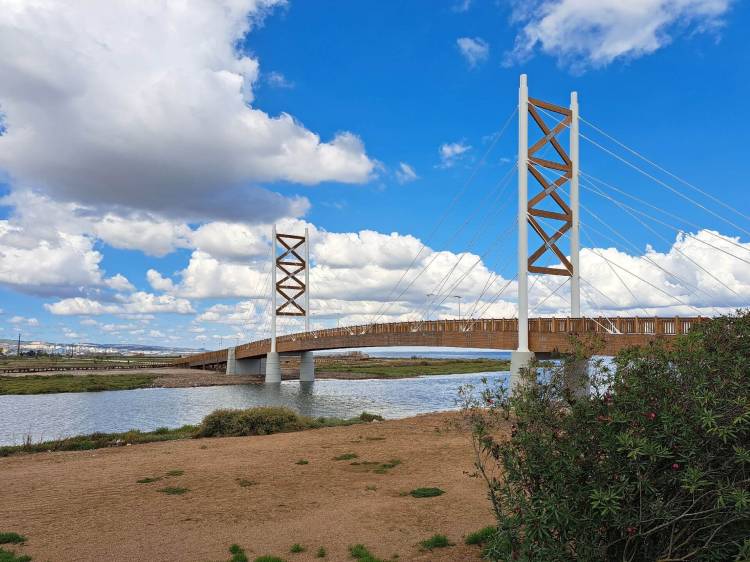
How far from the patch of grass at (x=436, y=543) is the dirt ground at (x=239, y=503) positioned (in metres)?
0.14

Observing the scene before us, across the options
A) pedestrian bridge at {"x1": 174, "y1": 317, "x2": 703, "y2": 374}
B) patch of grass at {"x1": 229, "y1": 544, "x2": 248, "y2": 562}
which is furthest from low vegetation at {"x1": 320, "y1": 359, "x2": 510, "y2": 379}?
patch of grass at {"x1": 229, "y1": 544, "x2": 248, "y2": 562}

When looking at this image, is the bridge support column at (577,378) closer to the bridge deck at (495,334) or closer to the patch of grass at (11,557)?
the bridge deck at (495,334)

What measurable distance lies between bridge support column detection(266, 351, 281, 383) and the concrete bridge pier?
1289 centimetres

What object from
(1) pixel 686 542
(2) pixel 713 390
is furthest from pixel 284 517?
(2) pixel 713 390

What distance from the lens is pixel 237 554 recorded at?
7762 mm

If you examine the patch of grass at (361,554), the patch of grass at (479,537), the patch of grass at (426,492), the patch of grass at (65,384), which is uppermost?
the patch of grass at (479,537)

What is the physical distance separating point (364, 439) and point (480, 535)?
10017 mm

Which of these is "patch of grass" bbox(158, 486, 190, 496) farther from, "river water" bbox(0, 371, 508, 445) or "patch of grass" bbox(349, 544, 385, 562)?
"river water" bbox(0, 371, 508, 445)

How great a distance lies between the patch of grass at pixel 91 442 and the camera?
17789 mm

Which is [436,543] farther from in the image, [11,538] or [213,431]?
[213,431]

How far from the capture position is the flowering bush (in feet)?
13.9

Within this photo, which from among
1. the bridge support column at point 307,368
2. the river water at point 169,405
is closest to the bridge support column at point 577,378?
the river water at point 169,405

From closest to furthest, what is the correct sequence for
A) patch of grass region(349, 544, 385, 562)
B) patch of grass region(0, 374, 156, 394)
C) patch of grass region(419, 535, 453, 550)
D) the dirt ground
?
patch of grass region(349, 544, 385, 562) → patch of grass region(419, 535, 453, 550) → the dirt ground → patch of grass region(0, 374, 156, 394)

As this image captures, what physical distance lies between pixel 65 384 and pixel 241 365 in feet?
79.8
